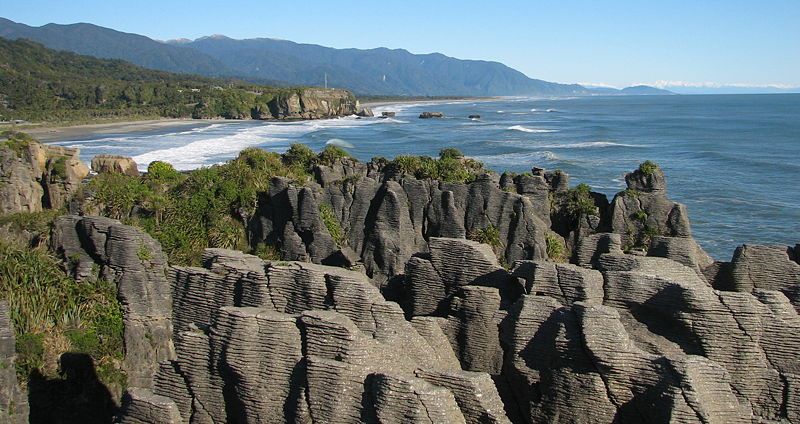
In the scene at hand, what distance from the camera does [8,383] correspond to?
1361 centimetres

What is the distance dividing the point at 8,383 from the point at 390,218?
13603 millimetres

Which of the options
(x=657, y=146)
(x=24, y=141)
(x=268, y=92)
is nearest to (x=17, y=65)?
(x=268, y=92)

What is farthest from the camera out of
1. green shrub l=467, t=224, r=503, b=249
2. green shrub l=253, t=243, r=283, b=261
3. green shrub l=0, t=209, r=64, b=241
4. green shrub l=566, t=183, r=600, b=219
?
green shrub l=566, t=183, r=600, b=219

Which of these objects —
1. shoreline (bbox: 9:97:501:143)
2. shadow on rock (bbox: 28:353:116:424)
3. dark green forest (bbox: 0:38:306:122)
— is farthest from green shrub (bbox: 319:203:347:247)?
dark green forest (bbox: 0:38:306:122)

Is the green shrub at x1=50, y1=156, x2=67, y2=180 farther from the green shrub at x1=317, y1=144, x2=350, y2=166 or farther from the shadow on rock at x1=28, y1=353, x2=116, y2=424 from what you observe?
the shadow on rock at x1=28, y1=353, x2=116, y2=424

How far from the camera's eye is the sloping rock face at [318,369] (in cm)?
1153

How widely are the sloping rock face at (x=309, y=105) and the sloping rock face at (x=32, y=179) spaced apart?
146m

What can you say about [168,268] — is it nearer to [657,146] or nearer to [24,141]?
[24,141]

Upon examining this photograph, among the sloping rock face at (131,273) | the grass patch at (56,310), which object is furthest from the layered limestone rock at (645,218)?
the grass patch at (56,310)

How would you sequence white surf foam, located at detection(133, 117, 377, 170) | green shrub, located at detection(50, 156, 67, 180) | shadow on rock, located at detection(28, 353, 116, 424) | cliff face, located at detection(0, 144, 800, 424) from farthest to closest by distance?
white surf foam, located at detection(133, 117, 377, 170) → green shrub, located at detection(50, 156, 67, 180) → shadow on rock, located at detection(28, 353, 116, 424) → cliff face, located at detection(0, 144, 800, 424)

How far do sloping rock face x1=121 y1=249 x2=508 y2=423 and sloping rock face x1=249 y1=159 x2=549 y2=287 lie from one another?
9385 mm

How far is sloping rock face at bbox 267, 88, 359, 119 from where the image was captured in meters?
178

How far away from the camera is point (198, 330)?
46.3 feet

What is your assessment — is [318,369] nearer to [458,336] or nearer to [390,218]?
[458,336]
